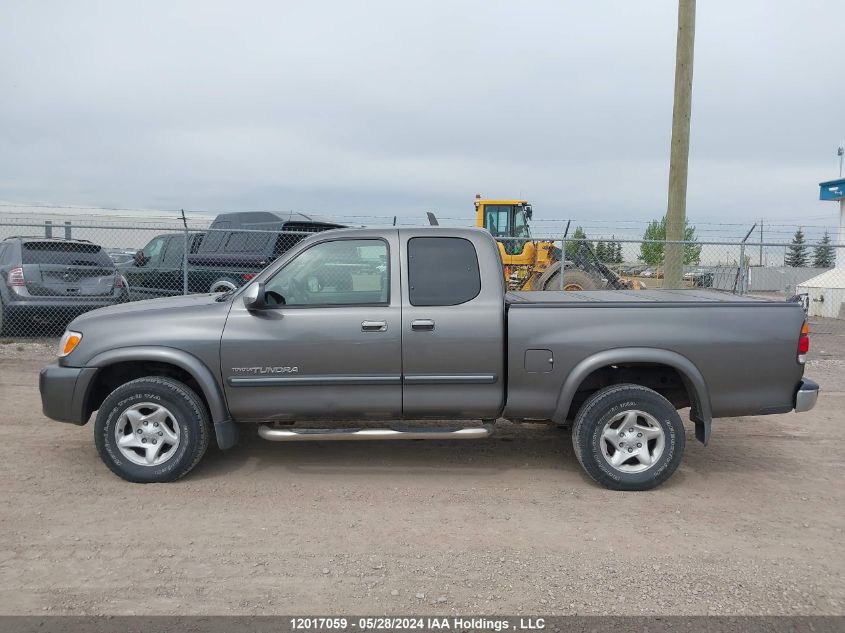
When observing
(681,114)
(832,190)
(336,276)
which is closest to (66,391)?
(336,276)

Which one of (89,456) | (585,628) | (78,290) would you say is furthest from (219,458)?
(78,290)

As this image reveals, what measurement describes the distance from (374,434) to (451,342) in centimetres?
84

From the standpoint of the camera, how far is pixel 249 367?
15.8ft

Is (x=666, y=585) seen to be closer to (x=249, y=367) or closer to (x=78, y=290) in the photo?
(x=249, y=367)

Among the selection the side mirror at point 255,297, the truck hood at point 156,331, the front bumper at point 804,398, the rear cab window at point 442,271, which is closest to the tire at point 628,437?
the front bumper at point 804,398

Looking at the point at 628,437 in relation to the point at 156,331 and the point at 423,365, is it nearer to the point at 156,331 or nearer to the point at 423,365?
the point at 423,365

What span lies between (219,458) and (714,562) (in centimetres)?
371

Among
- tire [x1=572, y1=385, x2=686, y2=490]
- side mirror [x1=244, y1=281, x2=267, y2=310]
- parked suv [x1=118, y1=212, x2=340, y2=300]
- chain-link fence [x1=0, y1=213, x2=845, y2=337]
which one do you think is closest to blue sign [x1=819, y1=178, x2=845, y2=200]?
chain-link fence [x1=0, y1=213, x2=845, y2=337]

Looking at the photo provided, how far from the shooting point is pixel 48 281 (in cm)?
1017

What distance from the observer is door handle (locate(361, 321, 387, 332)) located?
189 inches

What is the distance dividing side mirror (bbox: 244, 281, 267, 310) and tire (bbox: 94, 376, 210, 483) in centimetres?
77

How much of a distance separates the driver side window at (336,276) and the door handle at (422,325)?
0.91 ft

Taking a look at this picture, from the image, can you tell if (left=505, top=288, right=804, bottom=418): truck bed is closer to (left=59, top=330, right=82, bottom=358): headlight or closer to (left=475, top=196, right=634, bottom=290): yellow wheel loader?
(left=59, top=330, right=82, bottom=358): headlight

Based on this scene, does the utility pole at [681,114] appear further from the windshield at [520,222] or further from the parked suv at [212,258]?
the windshield at [520,222]
